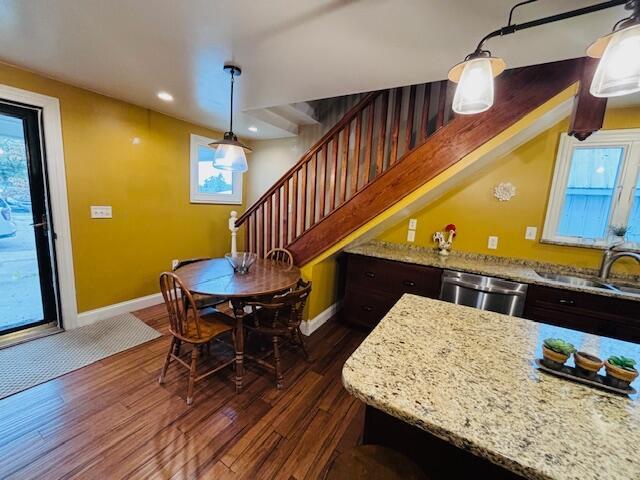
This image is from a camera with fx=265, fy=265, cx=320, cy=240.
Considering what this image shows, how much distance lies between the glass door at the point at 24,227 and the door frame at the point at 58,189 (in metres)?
0.06

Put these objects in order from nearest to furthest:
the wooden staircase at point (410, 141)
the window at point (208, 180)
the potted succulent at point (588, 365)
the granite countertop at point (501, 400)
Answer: the granite countertop at point (501, 400), the potted succulent at point (588, 365), the wooden staircase at point (410, 141), the window at point (208, 180)

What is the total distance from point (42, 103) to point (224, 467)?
3.09m

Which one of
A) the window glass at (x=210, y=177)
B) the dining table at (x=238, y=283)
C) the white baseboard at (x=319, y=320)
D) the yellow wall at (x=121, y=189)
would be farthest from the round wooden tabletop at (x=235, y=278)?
the window glass at (x=210, y=177)

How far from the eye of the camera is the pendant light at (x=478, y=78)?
902mm

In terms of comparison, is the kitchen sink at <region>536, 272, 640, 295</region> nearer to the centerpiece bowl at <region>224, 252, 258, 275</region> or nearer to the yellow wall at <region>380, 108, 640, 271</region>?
the yellow wall at <region>380, 108, 640, 271</region>

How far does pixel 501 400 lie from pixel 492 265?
2.10 m

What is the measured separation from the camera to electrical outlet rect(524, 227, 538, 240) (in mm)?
2469

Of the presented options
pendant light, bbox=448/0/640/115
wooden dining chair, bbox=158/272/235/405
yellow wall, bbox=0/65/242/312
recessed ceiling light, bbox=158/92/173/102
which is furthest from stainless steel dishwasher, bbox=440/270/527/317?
yellow wall, bbox=0/65/242/312

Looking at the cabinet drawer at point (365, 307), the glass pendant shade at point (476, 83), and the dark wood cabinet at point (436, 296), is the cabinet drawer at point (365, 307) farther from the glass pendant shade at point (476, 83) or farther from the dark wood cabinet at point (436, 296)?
the glass pendant shade at point (476, 83)

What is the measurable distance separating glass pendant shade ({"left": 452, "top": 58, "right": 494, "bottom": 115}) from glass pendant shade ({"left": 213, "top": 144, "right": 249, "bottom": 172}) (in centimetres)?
159

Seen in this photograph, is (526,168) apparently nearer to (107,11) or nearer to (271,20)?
(271,20)

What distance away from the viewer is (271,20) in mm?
1341

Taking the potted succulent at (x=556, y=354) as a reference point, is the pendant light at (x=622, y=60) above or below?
above

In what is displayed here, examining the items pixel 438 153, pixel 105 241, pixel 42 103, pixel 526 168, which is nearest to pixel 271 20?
pixel 438 153
